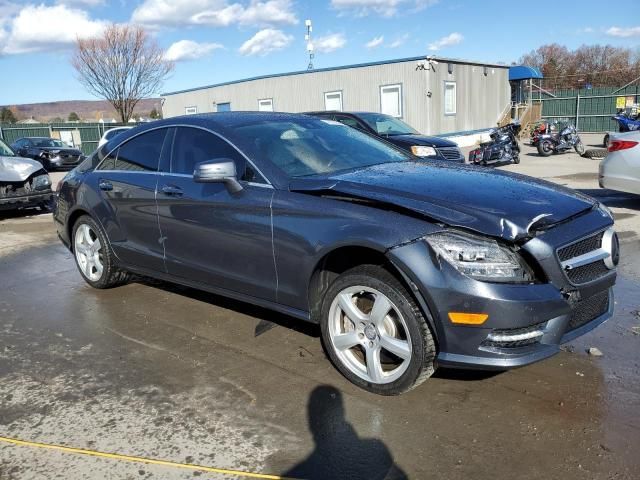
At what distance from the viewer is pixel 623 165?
8.59 m

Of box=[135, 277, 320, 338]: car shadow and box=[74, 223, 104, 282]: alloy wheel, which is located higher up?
box=[74, 223, 104, 282]: alloy wheel

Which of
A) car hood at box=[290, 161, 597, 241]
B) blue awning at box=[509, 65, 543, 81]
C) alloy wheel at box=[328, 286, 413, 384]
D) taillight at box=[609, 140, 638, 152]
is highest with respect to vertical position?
blue awning at box=[509, 65, 543, 81]

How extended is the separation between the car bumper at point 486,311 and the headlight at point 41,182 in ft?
31.1

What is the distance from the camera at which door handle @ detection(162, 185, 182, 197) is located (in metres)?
4.42

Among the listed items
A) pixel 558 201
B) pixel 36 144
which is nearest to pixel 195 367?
pixel 558 201

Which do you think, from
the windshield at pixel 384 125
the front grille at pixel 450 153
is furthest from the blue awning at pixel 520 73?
the front grille at pixel 450 153

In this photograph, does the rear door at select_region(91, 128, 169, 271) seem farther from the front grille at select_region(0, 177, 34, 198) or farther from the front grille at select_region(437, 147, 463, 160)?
the front grille at select_region(437, 147, 463, 160)

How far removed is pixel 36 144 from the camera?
2289 cm

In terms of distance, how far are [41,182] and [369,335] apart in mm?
9381

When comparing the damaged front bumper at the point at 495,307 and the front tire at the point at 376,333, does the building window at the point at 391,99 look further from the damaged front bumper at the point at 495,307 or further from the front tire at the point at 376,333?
the damaged front bumper at the point at 495,307

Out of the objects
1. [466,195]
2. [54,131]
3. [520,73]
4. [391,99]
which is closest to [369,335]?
[466,195]

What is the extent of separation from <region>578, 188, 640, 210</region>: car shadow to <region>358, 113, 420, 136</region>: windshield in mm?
3829

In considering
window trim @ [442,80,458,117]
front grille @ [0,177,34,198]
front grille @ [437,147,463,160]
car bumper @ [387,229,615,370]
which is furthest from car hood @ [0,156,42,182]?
window trim @ [442,80,458,117]

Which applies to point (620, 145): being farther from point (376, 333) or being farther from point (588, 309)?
point (376, 333)
